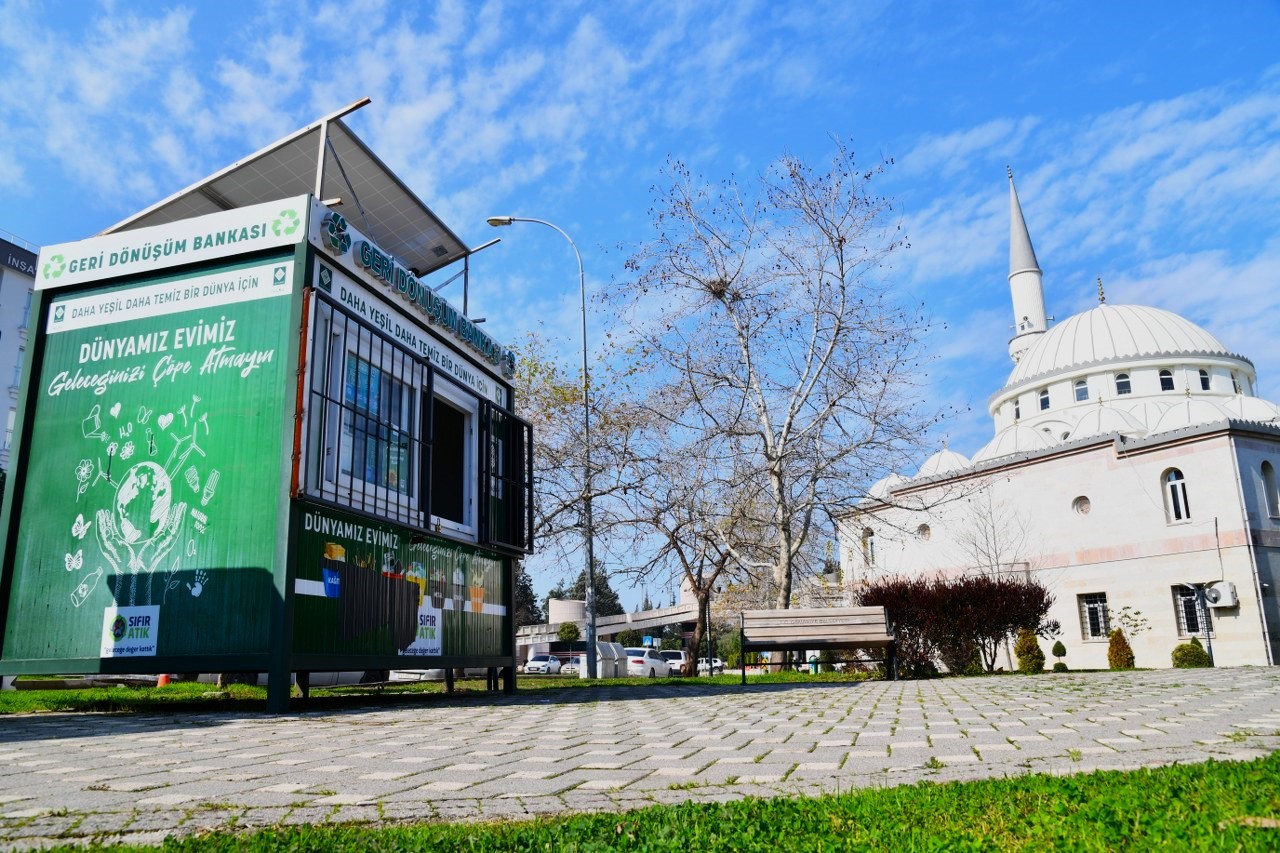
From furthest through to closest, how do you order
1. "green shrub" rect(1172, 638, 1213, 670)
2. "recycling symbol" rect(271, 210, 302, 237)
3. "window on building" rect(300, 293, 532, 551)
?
"green shrub" rect(1172, 638, 1213, 670) < "window on building" rect(300, 293, 532, 551) < "recycling symbol" rect(271, 210, 302, 237)

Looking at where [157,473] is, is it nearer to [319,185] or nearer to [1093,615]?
[319,185]

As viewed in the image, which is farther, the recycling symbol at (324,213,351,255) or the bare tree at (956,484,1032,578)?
the bare tree at (956,484,1032,578)

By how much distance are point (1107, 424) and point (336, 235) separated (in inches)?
1687

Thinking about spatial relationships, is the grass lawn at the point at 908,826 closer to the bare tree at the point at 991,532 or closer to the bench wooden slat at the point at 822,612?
the bench wooden slat at the point at 822,612

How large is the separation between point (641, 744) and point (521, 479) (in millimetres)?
8113

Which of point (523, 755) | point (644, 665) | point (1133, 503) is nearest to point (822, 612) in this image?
point (523, 755)

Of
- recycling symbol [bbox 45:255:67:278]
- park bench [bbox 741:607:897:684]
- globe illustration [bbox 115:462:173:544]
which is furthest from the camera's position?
park bench [bbox 741:607:897:684]

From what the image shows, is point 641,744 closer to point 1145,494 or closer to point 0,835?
point 0,835

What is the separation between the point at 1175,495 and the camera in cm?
3553

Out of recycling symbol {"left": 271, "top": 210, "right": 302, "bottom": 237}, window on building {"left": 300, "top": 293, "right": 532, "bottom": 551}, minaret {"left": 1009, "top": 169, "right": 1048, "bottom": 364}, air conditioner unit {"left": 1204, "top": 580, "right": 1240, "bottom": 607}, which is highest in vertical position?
minaret {"left": 1009, "top": 169, "right": 1048, "bottom": 364}

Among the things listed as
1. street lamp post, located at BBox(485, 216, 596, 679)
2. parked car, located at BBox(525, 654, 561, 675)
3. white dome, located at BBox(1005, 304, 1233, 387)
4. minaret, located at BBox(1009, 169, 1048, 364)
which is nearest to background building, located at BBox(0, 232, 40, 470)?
parked car, located at BBox(525, 654, 561, 675)

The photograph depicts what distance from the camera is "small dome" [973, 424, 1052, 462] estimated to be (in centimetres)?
4438

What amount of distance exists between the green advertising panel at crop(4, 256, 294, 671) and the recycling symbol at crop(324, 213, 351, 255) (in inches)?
19.9

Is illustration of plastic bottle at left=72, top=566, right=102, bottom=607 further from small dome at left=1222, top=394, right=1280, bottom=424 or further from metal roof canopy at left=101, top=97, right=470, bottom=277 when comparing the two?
small dome at left=1222, top=394, right=1280, bottom=424
